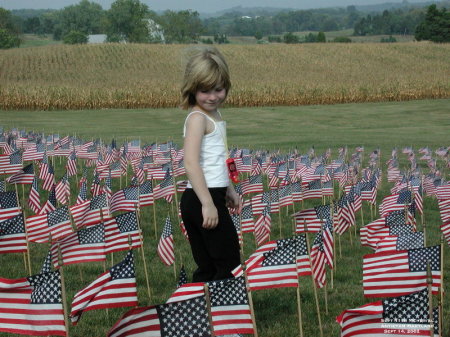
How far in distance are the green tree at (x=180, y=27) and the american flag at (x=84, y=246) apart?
556 feet

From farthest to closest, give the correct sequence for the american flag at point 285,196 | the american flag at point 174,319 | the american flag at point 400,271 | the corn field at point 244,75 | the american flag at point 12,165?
1. the corn field at point 244,75
2. the american flag at point 12,165
3. the american flag at point 285,196
4. the american flag at point 400,271
5. the american flag at point 174,319

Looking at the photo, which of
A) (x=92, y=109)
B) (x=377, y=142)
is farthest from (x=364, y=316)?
(x=92, y=109)

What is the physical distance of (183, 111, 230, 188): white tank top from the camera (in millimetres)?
6414

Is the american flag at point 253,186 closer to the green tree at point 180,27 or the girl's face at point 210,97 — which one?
the girl's face at point 210,97

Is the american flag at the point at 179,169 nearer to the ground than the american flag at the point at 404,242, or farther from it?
nearer to the ground

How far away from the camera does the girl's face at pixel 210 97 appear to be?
634 centimetres

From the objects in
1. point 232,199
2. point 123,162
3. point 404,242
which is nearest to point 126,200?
point 404,242

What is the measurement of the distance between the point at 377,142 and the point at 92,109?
23919mm

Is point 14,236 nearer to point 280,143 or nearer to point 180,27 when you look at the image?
point 280,143

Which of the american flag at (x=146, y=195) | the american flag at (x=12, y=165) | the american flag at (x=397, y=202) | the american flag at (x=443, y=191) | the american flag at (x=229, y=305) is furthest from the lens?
the american flag at (x=12, y=165)

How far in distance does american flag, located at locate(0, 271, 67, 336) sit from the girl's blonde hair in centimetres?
177

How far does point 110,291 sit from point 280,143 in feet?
67.8

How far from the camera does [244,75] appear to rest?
64.3 metres

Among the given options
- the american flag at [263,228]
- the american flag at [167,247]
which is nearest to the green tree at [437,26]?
the american flag at [263,228]
